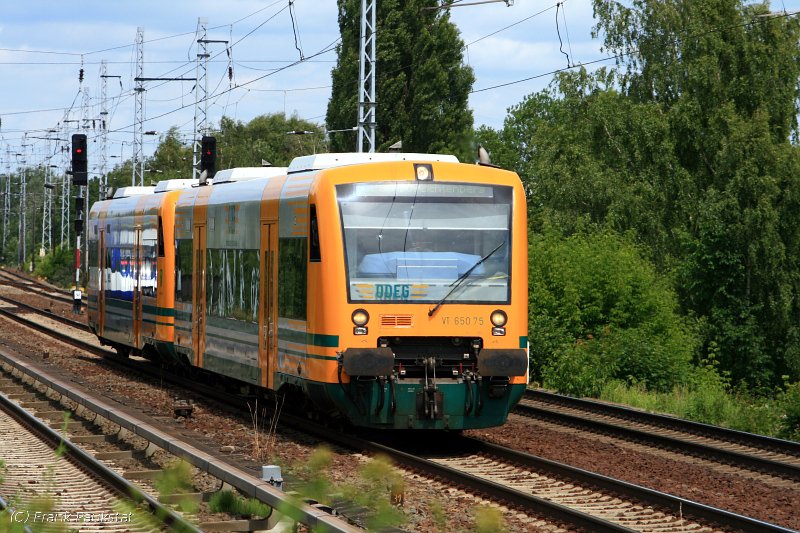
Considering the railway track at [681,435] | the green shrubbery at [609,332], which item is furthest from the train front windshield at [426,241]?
the green shrubbery at [609,332]

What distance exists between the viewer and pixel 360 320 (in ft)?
43.8

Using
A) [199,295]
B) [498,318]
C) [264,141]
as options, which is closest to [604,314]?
[199,295]

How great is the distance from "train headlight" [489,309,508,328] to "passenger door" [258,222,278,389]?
287 cm

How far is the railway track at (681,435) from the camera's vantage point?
13568 mm

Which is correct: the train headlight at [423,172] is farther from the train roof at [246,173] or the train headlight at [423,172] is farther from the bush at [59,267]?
the bush at [59,267]

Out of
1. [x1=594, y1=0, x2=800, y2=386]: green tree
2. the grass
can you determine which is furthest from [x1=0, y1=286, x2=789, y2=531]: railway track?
[x1=594, y1=0, x2=800, y2=386]: green tree

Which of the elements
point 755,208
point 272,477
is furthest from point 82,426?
point 755,208

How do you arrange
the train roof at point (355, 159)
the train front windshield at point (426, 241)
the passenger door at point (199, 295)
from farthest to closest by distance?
the passenger door at point (199, 295) → the train roof at point (355, 159) → the train front windshield at point (426, 241)

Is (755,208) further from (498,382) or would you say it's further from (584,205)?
(498,382)

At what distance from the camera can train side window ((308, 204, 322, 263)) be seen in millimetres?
13672

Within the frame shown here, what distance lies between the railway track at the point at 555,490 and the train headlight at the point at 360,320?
1289 mm

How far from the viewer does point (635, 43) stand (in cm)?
5325

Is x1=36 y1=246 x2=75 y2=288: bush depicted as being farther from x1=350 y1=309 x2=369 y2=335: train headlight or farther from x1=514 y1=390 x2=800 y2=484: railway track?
x1=350 y1=309 x2=369 y2=335: train headlight

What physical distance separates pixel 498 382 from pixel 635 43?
41.8 m
